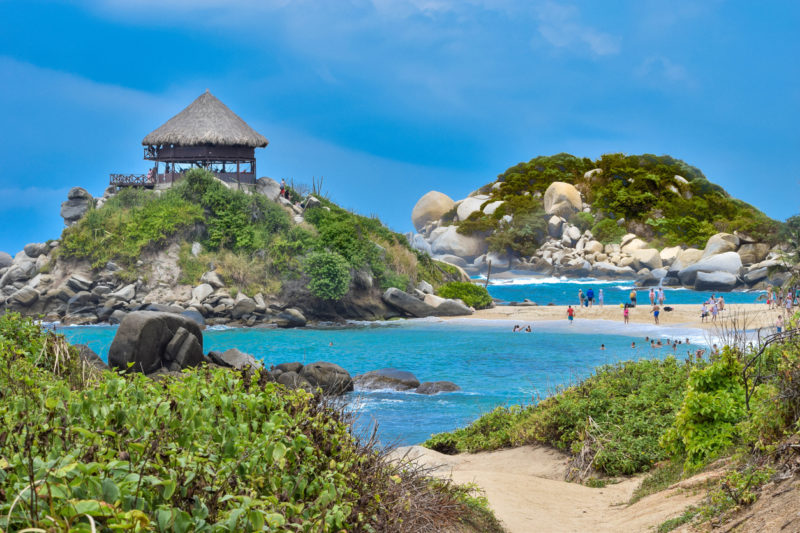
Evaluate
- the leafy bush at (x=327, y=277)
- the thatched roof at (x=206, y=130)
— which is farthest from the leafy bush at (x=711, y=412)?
the thatched roof at (x=206, y=130)

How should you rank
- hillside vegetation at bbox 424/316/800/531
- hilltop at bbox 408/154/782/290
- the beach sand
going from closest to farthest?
hillside vegetation at bbox 424/316/800/531
the beach sand
hilltop at bbox 408/154/782/290

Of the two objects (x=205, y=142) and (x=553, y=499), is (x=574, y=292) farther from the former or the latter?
(x=553, y=499)

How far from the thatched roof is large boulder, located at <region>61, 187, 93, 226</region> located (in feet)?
13.6

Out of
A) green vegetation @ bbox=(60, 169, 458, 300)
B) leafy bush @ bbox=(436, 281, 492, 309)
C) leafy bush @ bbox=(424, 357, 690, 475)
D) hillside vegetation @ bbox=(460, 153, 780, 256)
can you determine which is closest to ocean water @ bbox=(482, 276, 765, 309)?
leafy bush @ bbox=(436, 281, 492, 309)

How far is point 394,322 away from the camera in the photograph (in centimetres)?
3084

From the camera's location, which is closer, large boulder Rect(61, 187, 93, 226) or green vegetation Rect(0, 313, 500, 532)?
green vegetation Rect(0, 313, 500, 532)

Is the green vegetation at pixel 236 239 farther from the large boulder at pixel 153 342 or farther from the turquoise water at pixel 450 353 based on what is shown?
the large boulder at pixel 153 342

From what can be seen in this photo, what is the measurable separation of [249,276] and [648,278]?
2919 cm

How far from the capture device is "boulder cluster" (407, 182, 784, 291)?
4544 cm

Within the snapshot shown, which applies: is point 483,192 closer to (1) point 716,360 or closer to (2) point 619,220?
(2) point 619,220

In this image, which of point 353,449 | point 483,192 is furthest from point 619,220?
point 353,449

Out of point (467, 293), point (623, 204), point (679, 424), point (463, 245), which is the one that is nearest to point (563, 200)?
point (623, 204)

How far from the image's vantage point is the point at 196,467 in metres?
3.04

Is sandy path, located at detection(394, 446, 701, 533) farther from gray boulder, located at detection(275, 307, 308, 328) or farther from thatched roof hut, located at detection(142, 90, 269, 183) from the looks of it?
thatched roof hut, located at detection(142, 90, 269, 183)
